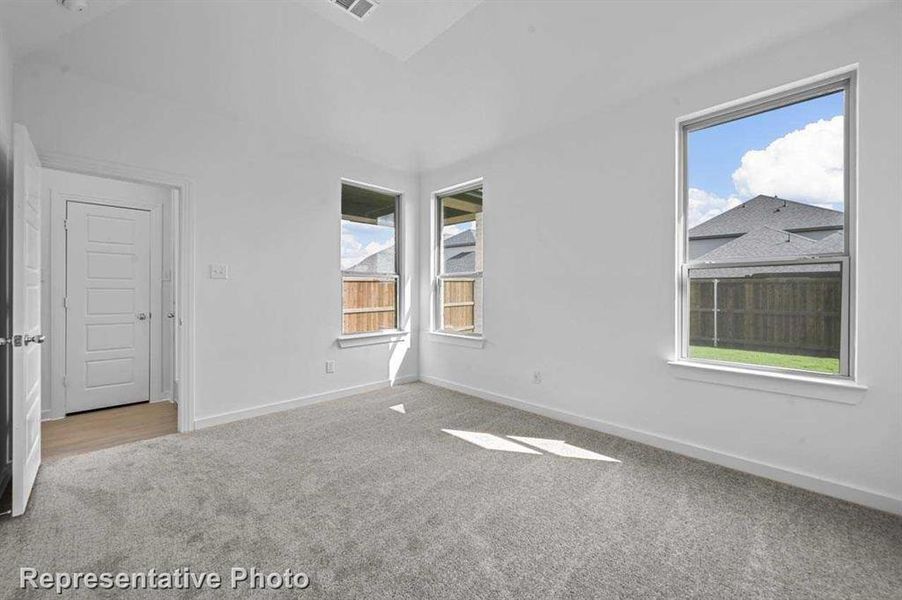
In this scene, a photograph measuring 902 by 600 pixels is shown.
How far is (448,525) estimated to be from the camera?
1.96m

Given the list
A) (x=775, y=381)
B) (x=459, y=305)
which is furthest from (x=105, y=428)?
(x=775, y=381)

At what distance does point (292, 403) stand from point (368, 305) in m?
1.32

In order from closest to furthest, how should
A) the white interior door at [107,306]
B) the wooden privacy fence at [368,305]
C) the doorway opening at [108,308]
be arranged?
the doorway opening at [108,308] → the white interior door at [107,306] → the wooden privacy fence at [368,305]

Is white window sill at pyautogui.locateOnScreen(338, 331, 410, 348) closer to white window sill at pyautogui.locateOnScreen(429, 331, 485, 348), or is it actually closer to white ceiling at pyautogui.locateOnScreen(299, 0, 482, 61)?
white window sill at pyautogui.locateOnScreen(429, 331, 485, 348)

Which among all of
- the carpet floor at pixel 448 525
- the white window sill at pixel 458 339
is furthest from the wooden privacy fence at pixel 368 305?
the carpet floor at pixel 448 525

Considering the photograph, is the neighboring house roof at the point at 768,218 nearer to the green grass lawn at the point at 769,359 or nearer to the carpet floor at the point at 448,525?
the green grass lawn at the point at 769,359

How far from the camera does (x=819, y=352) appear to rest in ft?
7.77

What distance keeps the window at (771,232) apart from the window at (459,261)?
2.08m

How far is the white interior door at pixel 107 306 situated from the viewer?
12.6 feet

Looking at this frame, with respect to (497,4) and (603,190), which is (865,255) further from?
(497,4)

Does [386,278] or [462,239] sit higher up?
[462,239]

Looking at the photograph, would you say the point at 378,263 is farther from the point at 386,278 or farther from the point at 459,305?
the point at 459,305

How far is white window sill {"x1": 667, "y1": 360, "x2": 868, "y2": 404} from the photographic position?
Answer: 2.19 m

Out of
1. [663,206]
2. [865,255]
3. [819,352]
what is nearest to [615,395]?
[819,352]
